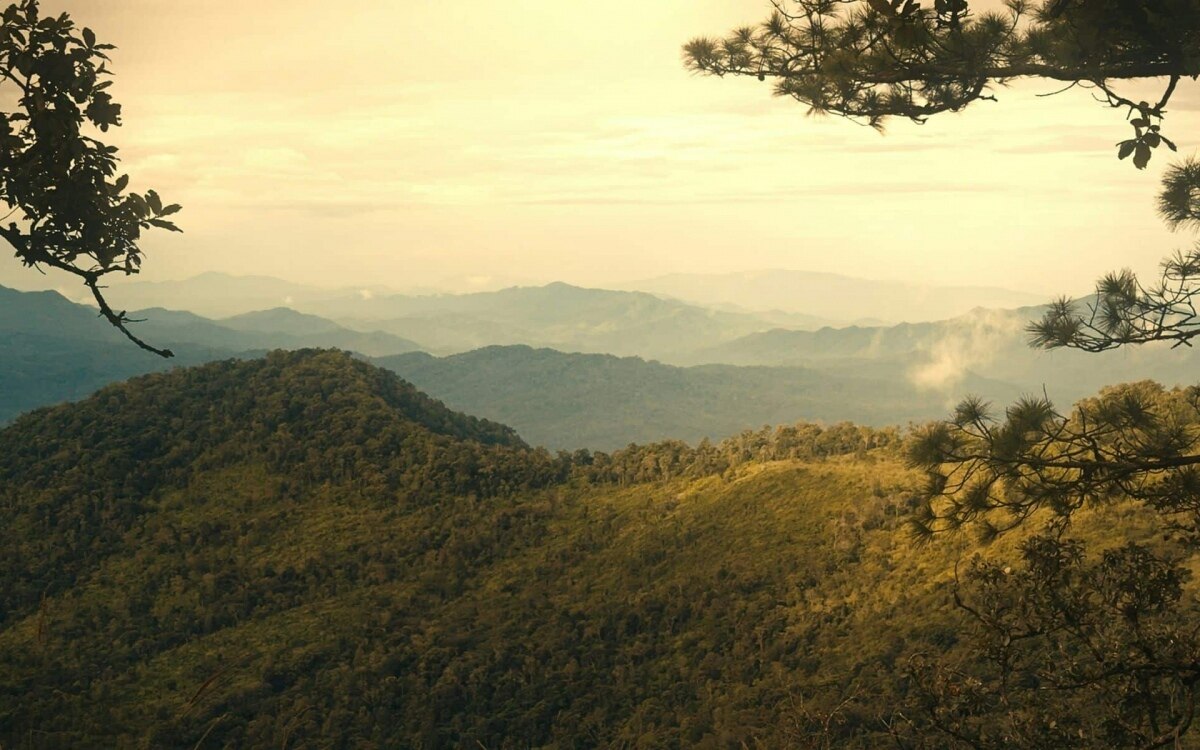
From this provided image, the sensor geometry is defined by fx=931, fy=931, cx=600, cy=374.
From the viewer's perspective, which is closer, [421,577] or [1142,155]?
[1142,155]

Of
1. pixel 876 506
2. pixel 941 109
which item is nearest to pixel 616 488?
pixel 876 506

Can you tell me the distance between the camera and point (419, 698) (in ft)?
112

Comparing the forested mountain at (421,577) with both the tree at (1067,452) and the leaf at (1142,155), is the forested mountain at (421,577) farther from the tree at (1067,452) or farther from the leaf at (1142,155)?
the leaf at (1142,155)

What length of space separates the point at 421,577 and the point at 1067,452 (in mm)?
36454

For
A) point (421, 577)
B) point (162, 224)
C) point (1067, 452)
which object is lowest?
point (421, 577)

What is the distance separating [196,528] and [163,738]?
17796 mm

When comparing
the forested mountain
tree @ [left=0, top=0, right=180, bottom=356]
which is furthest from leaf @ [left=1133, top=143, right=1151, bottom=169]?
the forested mountain

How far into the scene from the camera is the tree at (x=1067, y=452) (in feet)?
26.3

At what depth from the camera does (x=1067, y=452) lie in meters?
9.17

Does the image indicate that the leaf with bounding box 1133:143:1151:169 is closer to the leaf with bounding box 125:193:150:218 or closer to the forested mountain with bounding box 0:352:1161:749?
the leaf with bounding box 125:193:150:218

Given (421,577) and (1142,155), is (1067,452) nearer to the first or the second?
(1142,155)

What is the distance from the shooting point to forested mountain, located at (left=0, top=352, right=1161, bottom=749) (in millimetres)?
30984

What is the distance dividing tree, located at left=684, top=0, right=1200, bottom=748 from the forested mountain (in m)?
15.6

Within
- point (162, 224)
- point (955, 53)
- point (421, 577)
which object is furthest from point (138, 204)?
point (421, 577)
